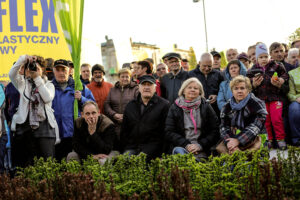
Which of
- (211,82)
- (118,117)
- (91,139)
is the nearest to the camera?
(91,139)

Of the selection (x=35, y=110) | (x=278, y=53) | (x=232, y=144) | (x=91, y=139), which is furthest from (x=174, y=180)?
(x=278, y=53)

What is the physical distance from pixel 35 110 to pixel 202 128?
2.60 m

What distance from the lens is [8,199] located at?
2373 mm

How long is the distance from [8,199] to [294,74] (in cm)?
528

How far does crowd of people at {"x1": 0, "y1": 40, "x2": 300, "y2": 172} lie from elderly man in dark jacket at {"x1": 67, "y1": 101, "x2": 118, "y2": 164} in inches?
0.6

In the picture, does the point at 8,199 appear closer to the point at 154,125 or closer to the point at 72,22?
the point at 154,125

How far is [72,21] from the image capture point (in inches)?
198

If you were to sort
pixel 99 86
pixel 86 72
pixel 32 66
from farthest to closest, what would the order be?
pixel 86 72, pixel 99 86, pixel 32 66

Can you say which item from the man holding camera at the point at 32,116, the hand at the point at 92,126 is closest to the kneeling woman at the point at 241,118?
the hand at the point at 92,126

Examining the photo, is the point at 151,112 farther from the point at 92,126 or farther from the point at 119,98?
the point at 119,98

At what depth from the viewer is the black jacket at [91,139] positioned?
488 cm

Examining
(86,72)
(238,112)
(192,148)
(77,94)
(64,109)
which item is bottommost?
(192,148)

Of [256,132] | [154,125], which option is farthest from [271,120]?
[154,125]

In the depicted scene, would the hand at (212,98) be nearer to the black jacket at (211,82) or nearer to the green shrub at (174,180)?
the black jacket at (211,82)
